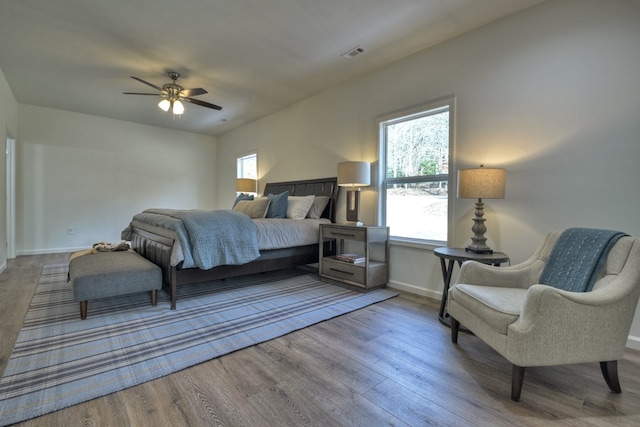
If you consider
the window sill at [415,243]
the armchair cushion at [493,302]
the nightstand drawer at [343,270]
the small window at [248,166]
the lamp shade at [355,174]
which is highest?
the small window at [248,166]

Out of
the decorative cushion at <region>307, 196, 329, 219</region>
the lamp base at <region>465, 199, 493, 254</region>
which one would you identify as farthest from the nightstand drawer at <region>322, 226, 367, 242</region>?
Answer: the lamp base at <region>465, 199, 493, 254</region>

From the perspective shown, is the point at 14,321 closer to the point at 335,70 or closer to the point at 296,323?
the point at 296,323

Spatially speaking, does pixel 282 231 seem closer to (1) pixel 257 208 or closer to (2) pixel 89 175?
(1) pixel 257 208

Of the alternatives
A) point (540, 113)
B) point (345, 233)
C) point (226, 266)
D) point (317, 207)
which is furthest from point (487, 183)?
point (226, 266)

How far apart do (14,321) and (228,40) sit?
3.17 m

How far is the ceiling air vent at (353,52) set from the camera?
3207 millimetres

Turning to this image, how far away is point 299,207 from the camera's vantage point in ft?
13.6

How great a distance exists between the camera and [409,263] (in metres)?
3.36

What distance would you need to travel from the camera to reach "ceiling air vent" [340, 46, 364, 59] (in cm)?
321

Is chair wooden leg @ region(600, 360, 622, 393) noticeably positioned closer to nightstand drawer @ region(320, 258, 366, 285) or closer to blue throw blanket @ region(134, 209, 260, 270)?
nightstand drawer @ region(320, 258, 366, 285)

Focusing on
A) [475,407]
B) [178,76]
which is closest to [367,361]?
[475,407]

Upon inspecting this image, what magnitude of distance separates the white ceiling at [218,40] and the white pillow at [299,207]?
65.6 inches

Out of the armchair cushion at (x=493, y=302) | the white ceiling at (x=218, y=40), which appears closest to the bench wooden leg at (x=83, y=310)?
the white ceiling at (x=218, y=40)

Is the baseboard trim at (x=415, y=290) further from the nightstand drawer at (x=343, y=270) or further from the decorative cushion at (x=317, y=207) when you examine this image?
the decorative cushion at (x=317, y=207)
